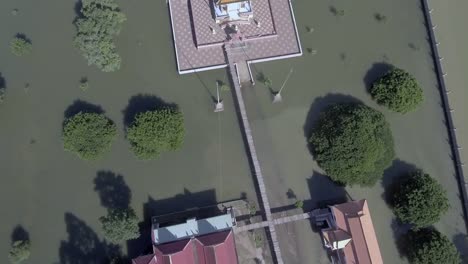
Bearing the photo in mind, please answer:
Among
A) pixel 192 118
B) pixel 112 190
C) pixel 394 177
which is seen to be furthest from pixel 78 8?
pixel 394 177

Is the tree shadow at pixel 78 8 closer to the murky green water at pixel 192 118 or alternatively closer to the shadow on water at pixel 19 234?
the murky green water at pixel 192 118

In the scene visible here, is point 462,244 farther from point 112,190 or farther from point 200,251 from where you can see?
point 112,190

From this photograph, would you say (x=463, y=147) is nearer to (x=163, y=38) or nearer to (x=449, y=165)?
(x=449, y=165)

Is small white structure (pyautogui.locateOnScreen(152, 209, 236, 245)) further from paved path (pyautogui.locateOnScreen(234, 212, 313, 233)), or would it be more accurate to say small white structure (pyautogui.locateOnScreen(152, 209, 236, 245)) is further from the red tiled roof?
paved path (pyautogui.locateOnScreen(234, 212, 313, 233))

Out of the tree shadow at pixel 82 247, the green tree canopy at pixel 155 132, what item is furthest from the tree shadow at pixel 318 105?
the tree shadow at pixel 82 247

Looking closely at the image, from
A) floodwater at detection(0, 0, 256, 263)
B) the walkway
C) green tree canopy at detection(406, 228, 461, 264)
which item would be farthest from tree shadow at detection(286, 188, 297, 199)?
green tree canopy at detection(406, 228, 461, 264)

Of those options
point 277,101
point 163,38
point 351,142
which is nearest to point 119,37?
point 163,38
